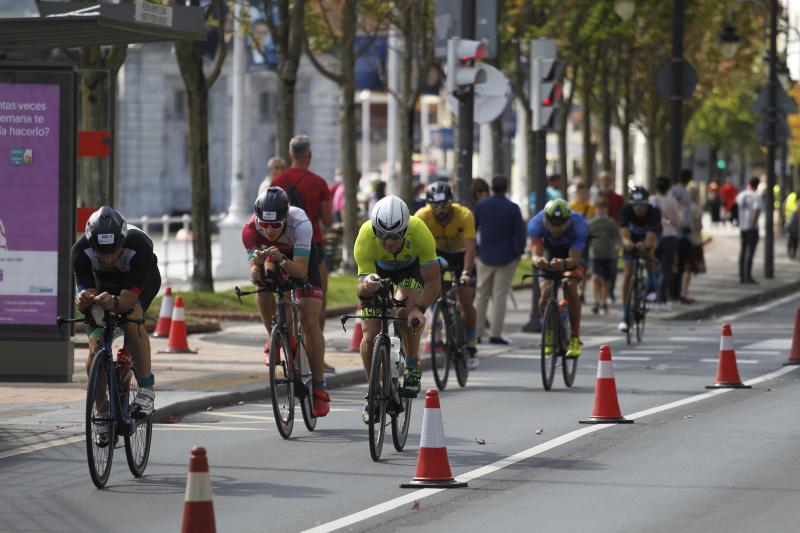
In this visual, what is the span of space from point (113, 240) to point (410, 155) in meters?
21.4

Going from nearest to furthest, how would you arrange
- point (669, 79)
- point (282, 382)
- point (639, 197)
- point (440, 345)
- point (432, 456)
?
1. point (432, 456)
2. point (282, 382)
3. point (440, 345)
4. point (639, 197)
5. point (669, 79)

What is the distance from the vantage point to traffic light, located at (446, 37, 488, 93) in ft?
68.7

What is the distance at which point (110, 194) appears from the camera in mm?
17188

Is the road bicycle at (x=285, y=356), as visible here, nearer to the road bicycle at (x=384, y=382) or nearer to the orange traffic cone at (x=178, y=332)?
the road bicycle at (x=384, y=382)

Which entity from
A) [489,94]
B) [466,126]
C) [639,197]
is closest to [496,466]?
[466,126]

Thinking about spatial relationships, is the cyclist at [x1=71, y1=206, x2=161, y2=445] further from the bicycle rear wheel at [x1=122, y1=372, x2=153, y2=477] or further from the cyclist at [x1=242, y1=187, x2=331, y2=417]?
the cyclist at [x1=242, y1=187, x2=331, y2=417]

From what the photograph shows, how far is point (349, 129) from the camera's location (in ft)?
99.9

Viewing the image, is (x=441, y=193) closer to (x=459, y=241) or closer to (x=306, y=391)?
(x=459, y=241)

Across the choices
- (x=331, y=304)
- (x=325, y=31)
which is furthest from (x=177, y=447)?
(x=325, y=31)

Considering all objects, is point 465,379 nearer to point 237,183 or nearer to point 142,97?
point 237,183

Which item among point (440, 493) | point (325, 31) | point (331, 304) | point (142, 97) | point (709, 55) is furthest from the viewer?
point (142, 97)

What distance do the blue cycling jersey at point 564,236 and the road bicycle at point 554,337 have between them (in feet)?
0.97

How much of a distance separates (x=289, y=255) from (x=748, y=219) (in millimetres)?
21667

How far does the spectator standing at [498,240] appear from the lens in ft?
66.7
